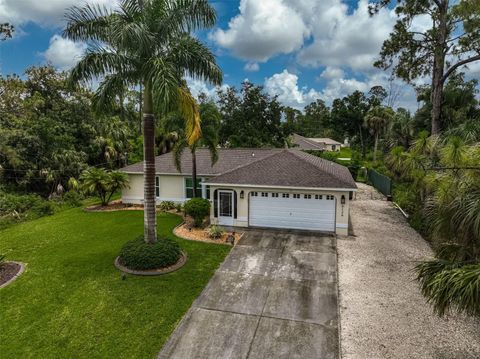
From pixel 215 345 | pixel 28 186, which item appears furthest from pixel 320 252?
pixel 28 186

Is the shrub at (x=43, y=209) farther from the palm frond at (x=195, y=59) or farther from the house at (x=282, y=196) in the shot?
the palm frond at (x=195, y=59)

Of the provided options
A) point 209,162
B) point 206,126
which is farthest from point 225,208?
point 209,162

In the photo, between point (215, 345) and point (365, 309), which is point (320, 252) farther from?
point (215, 345)

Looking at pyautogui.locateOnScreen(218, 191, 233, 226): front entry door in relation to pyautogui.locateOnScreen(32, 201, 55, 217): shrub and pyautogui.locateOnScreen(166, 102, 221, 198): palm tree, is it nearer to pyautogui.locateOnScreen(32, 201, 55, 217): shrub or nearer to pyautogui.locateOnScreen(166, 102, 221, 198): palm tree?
pyautogui.locateOnScreen(166, 102, 221, 198): palm tree

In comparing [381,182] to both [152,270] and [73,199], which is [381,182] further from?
[73,199]

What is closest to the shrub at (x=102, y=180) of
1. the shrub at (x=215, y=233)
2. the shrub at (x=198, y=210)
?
the shrub at (x=198, y=210)

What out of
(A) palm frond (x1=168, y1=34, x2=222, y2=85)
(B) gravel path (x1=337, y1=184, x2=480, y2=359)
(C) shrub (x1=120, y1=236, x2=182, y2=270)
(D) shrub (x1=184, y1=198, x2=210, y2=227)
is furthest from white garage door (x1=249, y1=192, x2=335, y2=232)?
(A) palm frond (x1=168, y1=34, x2=222, y2=85)
